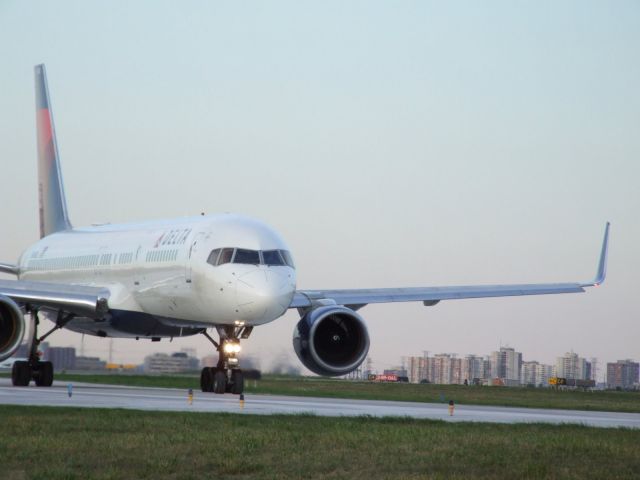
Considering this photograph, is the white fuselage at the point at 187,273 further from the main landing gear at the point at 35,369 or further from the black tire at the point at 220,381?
the main landing gear at the point at 35,369

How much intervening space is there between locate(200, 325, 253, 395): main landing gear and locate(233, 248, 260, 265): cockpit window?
1942 mm

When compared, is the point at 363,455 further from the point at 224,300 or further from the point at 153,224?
the point at 153,224

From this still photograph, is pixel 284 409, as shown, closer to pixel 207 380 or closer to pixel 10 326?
pixel 207 380

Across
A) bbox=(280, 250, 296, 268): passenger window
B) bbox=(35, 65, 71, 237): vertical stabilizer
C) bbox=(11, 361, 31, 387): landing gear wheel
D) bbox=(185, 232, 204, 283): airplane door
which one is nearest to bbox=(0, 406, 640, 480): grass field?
bbox=(280, 250, 296, 268): passenger window

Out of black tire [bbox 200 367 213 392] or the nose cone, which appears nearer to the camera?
the nose cone

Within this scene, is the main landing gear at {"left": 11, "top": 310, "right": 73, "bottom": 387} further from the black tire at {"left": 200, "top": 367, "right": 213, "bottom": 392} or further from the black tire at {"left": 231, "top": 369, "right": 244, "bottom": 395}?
the black tire at {"left": 231, "top": 369, "right": 244, "bottom": 395}

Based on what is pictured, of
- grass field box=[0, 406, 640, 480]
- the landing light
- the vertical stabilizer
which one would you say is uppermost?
the vertical stabilizer

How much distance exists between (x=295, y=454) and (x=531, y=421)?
908cm

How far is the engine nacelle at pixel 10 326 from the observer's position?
3453 cm

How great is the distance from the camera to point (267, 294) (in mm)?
33875

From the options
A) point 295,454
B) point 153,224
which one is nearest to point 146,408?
point 295,454

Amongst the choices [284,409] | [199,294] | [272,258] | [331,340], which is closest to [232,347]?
[199,294]

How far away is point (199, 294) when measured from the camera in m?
35.3

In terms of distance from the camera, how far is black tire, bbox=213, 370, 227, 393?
34.9 m
